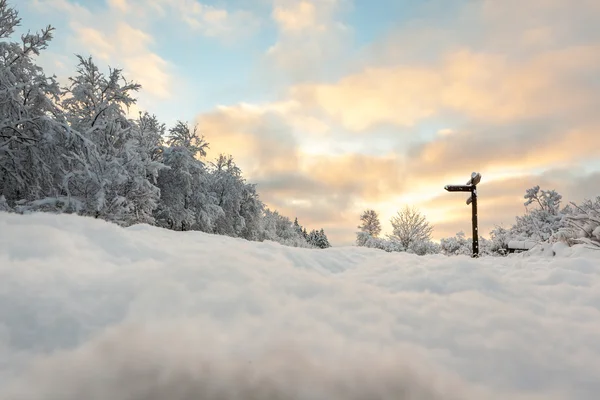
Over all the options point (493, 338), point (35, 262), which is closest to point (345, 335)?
point (493, 338)

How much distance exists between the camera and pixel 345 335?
1383mm

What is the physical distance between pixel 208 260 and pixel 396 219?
26509 mm

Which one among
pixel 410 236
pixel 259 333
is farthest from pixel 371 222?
pixel 259 333

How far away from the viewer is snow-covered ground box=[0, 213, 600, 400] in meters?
1.06

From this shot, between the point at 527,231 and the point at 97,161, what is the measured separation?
19.4m

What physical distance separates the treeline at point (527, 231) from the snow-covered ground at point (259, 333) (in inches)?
178

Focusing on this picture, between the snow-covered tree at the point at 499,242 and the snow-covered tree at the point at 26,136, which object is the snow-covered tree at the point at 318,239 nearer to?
the snow-covered tree at the point at 499,242

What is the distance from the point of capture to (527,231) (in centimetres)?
1795

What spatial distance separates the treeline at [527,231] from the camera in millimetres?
5761

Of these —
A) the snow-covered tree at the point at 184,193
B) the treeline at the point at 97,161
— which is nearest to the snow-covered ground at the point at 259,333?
the treeline at the point at 97,161

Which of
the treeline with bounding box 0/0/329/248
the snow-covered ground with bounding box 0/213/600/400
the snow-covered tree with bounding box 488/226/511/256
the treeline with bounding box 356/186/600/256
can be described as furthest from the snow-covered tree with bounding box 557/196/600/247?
the snow-covered tree with bounding box 488/226/511/256

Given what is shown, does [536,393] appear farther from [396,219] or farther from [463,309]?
[396,219]

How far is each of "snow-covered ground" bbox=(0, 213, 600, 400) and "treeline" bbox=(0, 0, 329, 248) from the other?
7.22m

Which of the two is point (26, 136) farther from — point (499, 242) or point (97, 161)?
point (499, 242)
